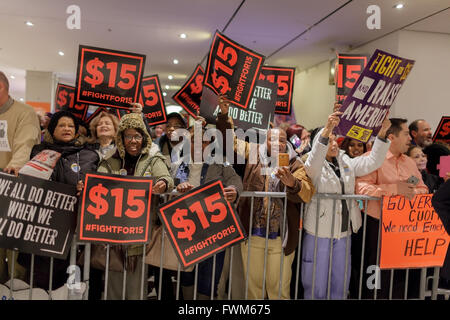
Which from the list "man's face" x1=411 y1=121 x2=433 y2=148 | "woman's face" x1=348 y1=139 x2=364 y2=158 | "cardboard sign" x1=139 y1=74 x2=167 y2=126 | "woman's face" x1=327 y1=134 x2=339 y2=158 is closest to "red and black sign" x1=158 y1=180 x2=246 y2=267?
"woman's face" x1=327 y1=134 x2=339 y2=158

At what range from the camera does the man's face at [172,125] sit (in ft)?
15.7

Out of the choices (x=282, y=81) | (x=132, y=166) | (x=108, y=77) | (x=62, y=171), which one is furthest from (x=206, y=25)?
(x=62, y=171)

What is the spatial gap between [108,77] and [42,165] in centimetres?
116

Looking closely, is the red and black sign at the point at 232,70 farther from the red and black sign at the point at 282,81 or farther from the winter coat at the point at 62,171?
the red and black sign at the point at 282,81

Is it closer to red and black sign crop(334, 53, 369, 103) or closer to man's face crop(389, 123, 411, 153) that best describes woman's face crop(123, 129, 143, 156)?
man's face crop(389, 123, 411, 153)

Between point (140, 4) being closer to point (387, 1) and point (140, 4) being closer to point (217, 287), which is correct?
point (387, 1)

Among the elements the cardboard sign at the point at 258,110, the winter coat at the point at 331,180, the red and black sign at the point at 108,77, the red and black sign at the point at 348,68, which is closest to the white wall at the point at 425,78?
the red and black sign at the point at 348,68

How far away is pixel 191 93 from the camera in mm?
5031

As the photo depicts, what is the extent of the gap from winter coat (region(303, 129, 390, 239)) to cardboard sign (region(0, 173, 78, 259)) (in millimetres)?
1897

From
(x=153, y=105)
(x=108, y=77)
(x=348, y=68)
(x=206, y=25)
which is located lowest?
(x=153, y=105)

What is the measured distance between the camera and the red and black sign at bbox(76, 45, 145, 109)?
3.58 m

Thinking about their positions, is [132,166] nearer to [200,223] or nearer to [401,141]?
[200,223]

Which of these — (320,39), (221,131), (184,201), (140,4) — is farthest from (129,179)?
(320,39)
